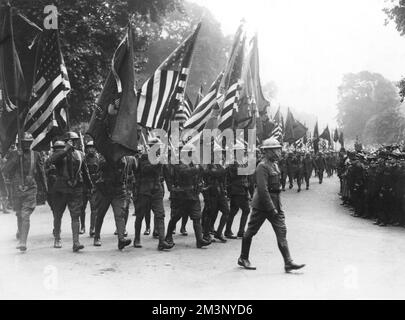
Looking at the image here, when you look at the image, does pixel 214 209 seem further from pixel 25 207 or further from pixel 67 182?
pixel 25 207

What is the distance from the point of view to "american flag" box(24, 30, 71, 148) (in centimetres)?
912

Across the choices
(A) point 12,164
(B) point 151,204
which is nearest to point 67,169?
(A) point 12,164

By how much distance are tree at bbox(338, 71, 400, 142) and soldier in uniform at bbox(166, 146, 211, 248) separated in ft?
233

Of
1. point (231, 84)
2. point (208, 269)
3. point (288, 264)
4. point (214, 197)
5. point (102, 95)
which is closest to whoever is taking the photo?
point (288, 264)

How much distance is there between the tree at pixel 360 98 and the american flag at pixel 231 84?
2640 inches

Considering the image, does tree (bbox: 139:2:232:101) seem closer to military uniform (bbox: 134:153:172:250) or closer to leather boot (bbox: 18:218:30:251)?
military uniform (bbox: 134:153:172:250)

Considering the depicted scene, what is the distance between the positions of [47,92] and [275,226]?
15.4 ft

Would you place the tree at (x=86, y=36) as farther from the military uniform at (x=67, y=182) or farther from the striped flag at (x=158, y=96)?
the military uniform at (x=67, y=182)

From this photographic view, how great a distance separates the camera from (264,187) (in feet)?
25.2

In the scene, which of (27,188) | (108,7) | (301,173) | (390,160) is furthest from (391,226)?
(108,7)

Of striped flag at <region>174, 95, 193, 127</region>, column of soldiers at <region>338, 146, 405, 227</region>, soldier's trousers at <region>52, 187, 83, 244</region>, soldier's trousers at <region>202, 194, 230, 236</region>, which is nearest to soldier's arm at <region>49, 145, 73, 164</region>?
soldier's trousers at <region>52, 187, 83, 244</region>

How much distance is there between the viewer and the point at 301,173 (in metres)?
23.3

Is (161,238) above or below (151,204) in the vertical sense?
below
